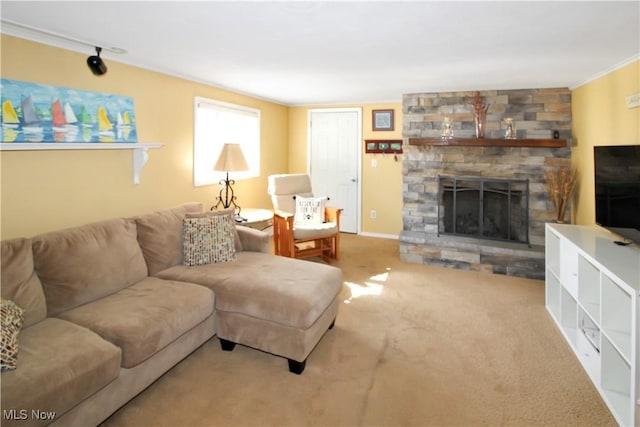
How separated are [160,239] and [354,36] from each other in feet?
6.54

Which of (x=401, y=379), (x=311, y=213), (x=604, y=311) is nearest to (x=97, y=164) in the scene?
(x=311, y=213)

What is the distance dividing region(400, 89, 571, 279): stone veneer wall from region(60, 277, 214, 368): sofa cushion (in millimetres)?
2873

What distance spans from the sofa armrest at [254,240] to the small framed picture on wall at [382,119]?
9.93 feet

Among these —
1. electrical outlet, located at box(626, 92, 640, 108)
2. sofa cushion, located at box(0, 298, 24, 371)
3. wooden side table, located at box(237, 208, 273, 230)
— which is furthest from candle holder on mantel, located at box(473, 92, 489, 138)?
sofa cushion, located at box(0, 298, 24, 371)

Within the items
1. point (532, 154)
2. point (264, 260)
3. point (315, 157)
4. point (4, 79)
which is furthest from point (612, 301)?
point (315, 157)

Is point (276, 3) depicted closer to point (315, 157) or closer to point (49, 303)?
point (49, 303)

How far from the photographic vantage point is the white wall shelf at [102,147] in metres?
2.31

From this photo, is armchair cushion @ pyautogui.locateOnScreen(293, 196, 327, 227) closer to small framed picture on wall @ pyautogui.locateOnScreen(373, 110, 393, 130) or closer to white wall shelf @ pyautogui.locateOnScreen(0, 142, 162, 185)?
small framed picture on wall @ pyautogui.locateOnScreen(373, 110, 393, 130)

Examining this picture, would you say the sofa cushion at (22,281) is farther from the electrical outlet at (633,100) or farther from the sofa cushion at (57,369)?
the electrical outlet at (633,100)

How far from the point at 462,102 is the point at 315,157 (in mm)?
2410

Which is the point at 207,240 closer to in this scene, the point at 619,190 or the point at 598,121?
the point at 619,190

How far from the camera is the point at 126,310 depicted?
2145mm

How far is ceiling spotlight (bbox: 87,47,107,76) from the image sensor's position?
2.72 metres

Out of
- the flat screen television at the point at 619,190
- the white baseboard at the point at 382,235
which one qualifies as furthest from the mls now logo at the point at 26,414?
the white baseboard at the point at 382,235
